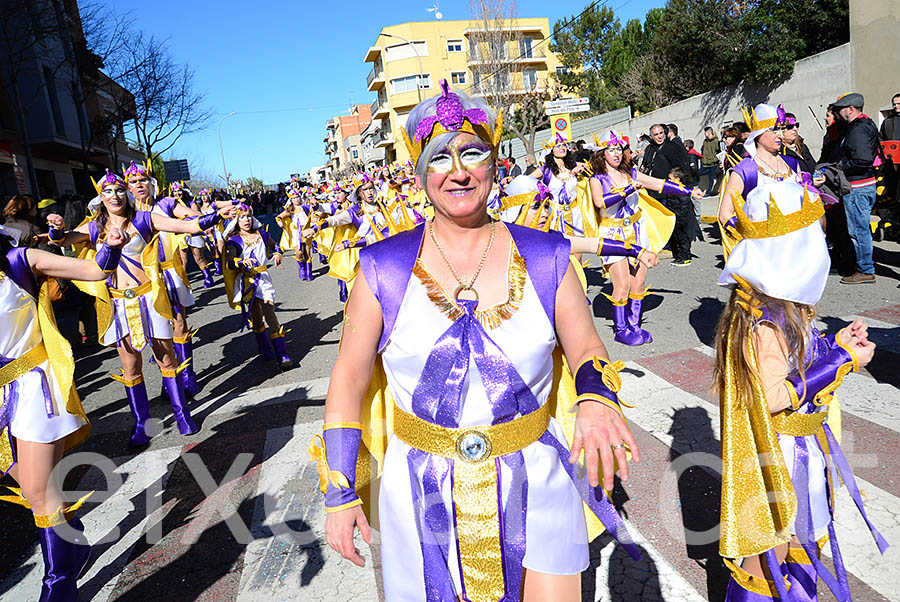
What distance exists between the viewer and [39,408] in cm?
313

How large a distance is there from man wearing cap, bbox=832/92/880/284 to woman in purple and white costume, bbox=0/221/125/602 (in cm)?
830

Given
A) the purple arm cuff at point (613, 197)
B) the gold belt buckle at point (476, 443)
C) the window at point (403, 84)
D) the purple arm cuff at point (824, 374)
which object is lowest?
the purple arm cuff at point (824, 374)

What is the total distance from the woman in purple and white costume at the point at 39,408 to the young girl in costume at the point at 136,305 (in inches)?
74.3

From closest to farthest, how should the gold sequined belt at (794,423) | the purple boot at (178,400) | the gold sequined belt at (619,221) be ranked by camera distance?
the gold sequined belt at (794,423)
the purple boot at (178,400)
the gold sequined belt at (619,221)

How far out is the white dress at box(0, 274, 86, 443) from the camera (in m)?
3.08

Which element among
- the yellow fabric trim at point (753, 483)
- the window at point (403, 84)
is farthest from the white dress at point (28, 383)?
the window at point (403, 84)

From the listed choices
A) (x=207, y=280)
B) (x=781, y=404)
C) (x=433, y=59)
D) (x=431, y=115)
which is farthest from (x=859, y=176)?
(x=433, y=59)

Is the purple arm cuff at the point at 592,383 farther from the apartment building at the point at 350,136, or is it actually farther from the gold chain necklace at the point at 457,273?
the apartment building at the point at 350,136

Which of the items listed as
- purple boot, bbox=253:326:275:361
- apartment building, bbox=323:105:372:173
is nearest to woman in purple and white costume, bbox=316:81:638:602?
purple boot, bbox=253:326:275:361

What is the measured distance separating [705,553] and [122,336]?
15.1ft

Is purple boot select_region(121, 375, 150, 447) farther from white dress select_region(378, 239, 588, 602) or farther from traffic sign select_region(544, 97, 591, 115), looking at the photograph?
traffic sign select_region(544, 97, 591, 115)

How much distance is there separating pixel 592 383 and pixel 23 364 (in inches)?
115

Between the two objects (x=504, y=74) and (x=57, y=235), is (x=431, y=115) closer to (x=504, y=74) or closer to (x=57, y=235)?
(x=57, y=235)

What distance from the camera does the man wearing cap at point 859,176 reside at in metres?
7.71
